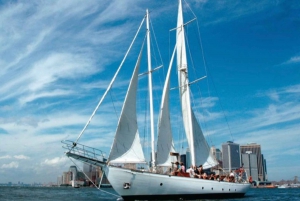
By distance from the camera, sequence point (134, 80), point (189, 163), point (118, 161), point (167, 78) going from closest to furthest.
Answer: point (118, 161) → point (134, 80) → point (167, 78) → point (189, 163)

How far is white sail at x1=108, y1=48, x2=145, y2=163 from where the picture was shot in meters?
34.8

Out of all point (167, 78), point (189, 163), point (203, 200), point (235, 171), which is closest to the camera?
point (203, 200)

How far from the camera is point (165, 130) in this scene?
133 ft

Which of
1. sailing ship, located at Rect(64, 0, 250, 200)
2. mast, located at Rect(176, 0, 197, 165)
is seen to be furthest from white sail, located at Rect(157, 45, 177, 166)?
mast, located at Rect(176, 0, 197, 165)

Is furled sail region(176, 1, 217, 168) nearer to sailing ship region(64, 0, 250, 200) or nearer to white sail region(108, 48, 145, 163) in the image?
sailing ship region(64, 0, 250, 200)

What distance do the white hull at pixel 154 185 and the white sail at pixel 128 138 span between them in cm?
143

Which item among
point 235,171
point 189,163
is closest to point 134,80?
point 189,163

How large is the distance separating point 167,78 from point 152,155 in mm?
10351

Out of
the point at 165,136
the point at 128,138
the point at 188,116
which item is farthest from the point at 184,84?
the point at 128,138

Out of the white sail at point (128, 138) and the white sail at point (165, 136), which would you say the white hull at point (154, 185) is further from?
the white sail at point (165, 136)

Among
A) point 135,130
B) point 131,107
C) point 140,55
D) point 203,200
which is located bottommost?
point 203,200

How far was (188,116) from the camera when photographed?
45719mm

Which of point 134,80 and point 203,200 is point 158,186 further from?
point 134,80

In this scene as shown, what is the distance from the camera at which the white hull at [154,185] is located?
34.3 meters
